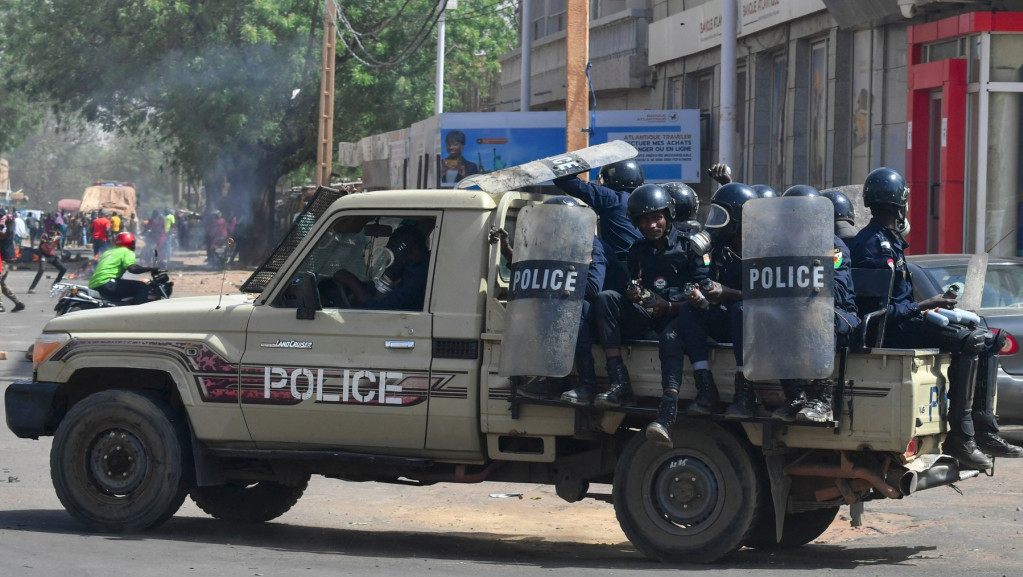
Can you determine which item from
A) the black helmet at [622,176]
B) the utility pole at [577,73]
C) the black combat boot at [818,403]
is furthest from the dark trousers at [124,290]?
the black combat boot at [818,403]

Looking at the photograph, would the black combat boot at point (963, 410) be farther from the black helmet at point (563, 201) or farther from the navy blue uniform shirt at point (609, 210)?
the black helmet at point (563, 201)

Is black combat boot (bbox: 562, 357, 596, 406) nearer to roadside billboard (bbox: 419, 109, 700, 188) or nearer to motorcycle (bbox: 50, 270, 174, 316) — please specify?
motorcycle (bbox: 50, 270, 174, 316)

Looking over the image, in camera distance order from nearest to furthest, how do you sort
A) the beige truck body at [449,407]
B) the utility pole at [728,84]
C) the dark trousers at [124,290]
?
the beige truck body at [449,407] < the dark trousers at [124,290] < the utility pole at [728,84]

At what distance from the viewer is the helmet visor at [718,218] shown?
6730mm

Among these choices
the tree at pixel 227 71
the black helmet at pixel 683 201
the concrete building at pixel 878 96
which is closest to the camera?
the black helmet at pixel 683 201

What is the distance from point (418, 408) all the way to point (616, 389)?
1.08m

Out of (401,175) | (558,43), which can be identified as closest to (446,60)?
(558,43)

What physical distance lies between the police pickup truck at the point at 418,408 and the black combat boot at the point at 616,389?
9 cm

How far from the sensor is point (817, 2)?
64.3 ft

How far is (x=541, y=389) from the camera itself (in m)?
6.61

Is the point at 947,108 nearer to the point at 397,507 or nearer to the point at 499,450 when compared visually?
the point at 397,507

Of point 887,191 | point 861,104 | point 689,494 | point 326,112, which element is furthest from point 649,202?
point 326,112

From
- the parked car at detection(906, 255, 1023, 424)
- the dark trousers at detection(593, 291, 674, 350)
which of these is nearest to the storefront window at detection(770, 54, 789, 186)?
the parked car at detection(906, 255, 1023, 424)

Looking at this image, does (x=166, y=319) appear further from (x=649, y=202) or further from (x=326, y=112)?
(x=326, y=112)
